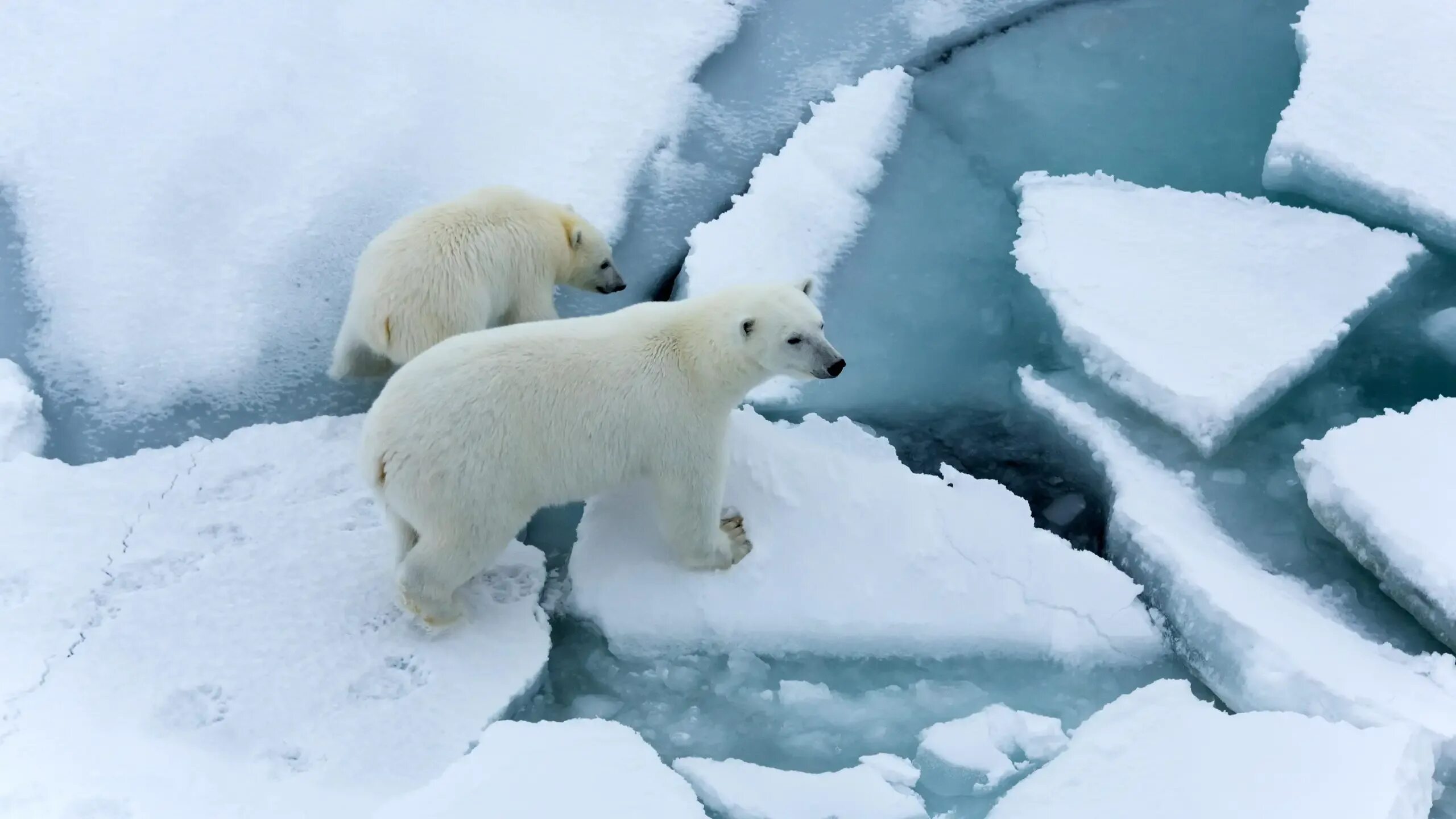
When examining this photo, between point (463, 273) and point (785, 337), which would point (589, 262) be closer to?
point (463, 273)

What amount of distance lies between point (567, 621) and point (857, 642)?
786mm

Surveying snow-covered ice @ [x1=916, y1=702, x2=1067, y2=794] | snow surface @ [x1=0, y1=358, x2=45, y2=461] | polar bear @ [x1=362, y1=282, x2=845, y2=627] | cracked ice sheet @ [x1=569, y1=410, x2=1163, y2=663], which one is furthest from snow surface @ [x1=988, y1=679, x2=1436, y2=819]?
snow surface @ [x1=0, y1=358, x2=45, y2=461]

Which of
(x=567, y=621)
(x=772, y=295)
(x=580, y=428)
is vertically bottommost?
(x=567, y=621)

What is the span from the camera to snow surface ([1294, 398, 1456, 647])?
3100 mm

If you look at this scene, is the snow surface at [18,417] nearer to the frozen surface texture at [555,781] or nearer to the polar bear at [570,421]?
the polar bear at [570,421]

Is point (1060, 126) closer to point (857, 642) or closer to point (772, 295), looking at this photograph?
point (772, 295)

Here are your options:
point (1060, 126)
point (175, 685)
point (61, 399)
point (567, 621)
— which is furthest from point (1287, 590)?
point (61, 399)

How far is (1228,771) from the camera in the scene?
8.66 feet

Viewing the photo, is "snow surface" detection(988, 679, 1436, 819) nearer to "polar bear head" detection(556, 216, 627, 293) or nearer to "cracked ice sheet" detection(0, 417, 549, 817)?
"cracked ice sheet" detection(0, 417, 549, 817)

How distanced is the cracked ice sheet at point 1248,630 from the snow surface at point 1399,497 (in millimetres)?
177

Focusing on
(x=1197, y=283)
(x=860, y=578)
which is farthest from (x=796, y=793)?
(x=1197, y=283)

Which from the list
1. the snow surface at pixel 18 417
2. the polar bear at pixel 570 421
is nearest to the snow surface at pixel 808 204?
the polar bear at pixel 570 421

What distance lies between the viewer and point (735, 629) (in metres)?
3.14

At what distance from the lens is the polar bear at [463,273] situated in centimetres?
352
